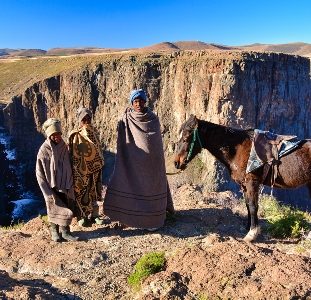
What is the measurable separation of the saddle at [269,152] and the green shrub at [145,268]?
72.9 inches

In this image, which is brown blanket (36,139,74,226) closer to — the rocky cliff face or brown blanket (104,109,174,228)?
brown blanket (104,109,174,228)

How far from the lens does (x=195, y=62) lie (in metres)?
42.3

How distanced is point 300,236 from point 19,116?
183 ft

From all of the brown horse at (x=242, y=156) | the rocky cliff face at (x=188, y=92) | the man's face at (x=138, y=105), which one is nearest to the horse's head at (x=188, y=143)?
the brown horse at (x=242, y=156)

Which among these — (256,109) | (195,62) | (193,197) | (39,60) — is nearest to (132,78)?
(195,62)

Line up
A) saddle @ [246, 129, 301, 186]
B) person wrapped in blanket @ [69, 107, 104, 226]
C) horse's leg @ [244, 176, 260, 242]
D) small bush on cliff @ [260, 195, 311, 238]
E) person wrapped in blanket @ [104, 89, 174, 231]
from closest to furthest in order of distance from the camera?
saddle @ [246, 129, 301, 186]
horse's leg @ [244, 176, 260, 242]
small bush on cliff @ [260, 195, 311, 238]
person wrapped in blanket @ [104, 89, 174, 231]
person wrapped in blanket @ [69, 107, 104, 226]

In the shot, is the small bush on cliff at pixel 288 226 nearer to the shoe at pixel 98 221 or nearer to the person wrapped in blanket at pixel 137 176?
the person wrapped in blanket at pixel 137 176

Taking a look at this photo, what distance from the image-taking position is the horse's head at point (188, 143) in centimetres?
565

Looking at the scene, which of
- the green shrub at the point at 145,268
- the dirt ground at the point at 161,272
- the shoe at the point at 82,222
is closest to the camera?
the dirt ground at the point at 161,272

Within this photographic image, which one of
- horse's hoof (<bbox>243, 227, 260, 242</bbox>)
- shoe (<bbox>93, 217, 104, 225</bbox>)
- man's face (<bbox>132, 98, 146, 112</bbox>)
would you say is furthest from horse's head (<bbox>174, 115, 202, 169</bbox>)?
shoe (<bbox>93, 217, 104, 225</bbox>)

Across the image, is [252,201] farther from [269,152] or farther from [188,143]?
[188,143]

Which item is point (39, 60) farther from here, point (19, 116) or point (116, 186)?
point (116, 186)

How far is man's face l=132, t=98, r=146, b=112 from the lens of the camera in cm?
587

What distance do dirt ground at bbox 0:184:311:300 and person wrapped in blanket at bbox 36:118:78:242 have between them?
0.85 feet
